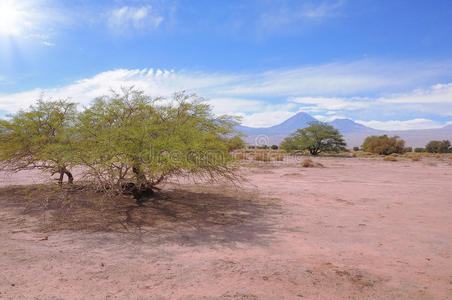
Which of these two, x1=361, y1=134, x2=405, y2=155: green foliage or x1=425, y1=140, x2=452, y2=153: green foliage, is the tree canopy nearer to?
x1=361, y1=134, x2=405, y2=155: green foliage

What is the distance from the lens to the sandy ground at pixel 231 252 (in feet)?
13.8

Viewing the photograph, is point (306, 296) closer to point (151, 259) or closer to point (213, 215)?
point (151, 259)

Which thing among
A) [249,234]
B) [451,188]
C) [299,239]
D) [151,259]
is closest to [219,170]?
[249,234]

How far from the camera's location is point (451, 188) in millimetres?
13969

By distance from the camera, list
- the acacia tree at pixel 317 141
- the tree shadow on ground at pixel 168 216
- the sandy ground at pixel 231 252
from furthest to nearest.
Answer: the acacia tree at pixel 317 141 < the tree shadow on ground at pixel 168 216 < the sandy ground at pixel 231 252

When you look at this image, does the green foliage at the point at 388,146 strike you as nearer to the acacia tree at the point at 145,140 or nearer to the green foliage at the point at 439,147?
the green foliage at the point at 439,147

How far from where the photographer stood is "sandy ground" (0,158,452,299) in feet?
13.8

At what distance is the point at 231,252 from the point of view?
571 centimetres

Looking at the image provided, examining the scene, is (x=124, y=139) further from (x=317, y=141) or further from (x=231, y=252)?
(x=317, y=141)

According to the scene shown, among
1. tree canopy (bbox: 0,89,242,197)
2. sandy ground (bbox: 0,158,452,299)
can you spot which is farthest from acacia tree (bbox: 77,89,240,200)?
sandy ground (bbox: 0,158,452,299)

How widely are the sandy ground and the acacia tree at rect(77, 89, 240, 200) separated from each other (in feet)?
4.49

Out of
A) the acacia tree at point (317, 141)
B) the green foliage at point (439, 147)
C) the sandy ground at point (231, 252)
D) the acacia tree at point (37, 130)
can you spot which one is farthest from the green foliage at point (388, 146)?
the acacia tree at point (37, 130)

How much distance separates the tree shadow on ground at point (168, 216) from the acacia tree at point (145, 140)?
2.95ft

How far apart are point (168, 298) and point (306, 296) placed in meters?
1.93
